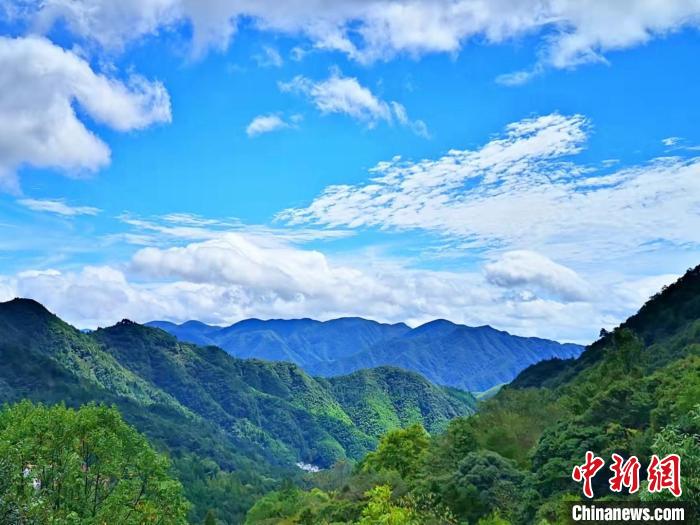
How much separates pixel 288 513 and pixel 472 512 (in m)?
44.3

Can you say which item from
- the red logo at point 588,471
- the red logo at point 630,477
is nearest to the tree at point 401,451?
the red logo at point 588,471

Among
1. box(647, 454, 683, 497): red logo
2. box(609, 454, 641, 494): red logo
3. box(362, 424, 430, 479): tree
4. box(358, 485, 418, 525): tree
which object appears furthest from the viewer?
box(362, 424, 430, 479): tree

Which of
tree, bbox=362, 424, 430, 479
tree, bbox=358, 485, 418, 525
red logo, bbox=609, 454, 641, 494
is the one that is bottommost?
tree, bbox=358, 485, 418, 525

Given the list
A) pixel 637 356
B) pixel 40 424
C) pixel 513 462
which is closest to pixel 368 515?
pixel 513 462

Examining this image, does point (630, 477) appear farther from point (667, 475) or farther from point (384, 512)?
point (384, 512)

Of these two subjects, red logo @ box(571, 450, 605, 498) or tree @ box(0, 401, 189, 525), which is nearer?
tree @ box(0, 401, 189, 525)

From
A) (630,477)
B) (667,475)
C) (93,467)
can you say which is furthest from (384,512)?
(667,475)

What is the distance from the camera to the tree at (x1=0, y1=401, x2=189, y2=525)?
1117 inches

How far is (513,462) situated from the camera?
44.1m

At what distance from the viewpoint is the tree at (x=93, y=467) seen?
1117 inches

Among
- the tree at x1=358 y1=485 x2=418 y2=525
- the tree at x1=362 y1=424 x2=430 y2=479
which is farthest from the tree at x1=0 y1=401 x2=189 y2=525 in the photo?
the tree at x1=362 y1=424 x2=430 y2=479

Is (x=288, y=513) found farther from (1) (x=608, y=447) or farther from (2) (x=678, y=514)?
(2) (x=678, y=514)

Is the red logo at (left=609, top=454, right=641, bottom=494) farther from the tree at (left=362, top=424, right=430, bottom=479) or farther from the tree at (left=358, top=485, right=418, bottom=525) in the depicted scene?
the tree at (left=362, top=424, right=430, bottom=479)

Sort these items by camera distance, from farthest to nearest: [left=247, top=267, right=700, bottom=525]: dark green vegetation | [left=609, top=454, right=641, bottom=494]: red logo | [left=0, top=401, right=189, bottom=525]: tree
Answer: [left=247, top=267, right=700, bottom=525]: dark green vegetation, [left=0, top=401, right=189, bottom=525]: tree, [left=609, top=454, right=641, bottom=494]: red logo
